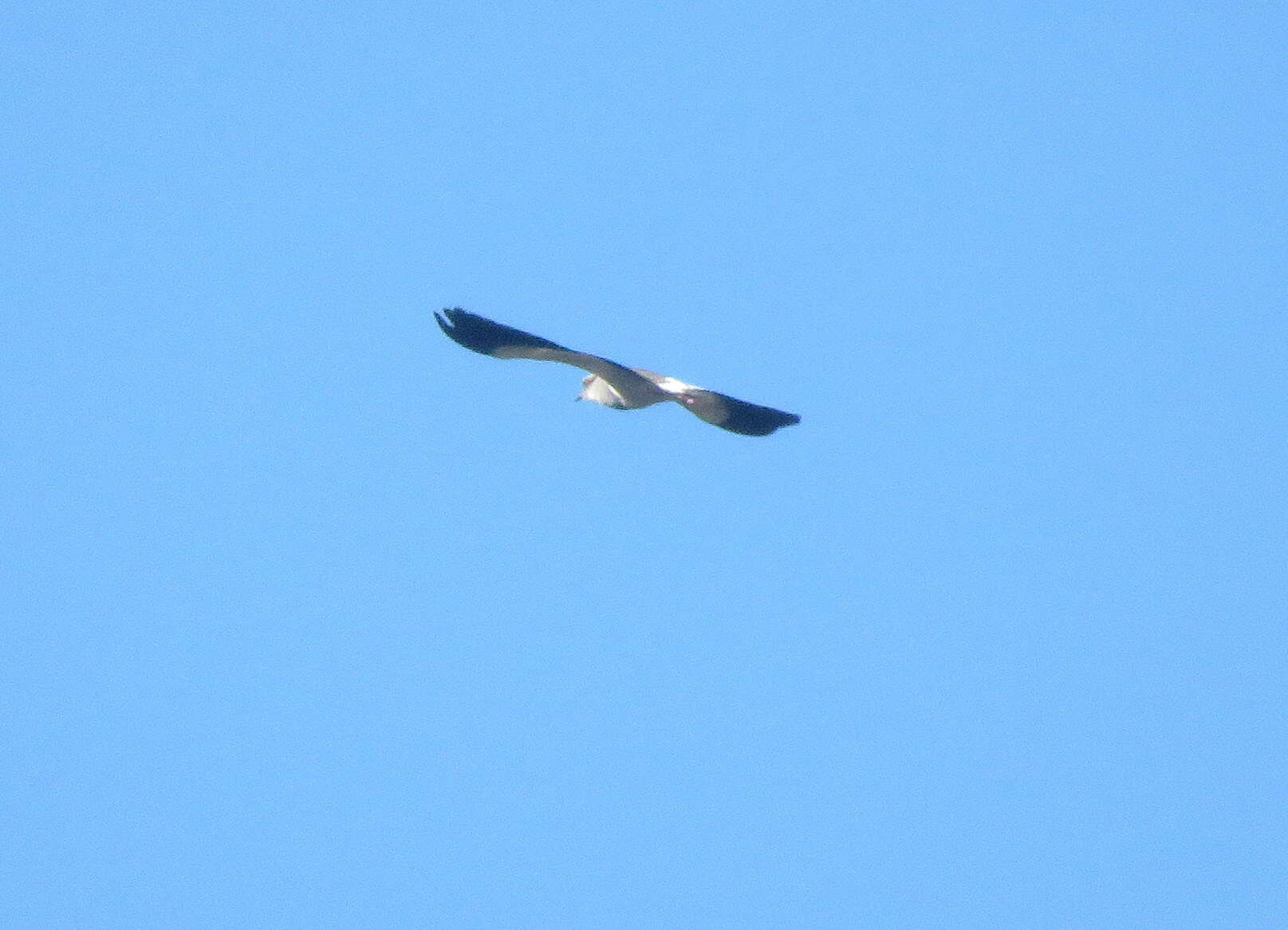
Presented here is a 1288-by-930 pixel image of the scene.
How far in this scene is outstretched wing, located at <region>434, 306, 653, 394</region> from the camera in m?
13.9

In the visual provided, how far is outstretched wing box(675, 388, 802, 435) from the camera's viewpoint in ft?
46.1

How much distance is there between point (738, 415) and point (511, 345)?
1.67 meters

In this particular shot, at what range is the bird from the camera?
1393 cm

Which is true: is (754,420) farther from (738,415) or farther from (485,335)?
(485,335)

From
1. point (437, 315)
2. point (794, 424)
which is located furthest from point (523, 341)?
point (794, 424)

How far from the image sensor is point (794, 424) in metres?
14.1

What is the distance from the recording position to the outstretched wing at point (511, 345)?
45.6ft

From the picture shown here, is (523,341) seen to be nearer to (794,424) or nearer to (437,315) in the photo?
(437,315)

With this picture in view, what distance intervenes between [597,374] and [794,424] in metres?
1.52

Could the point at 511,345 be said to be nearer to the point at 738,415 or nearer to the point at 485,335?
the point at 485,335

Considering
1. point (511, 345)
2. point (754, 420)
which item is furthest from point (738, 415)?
point (511, 345)

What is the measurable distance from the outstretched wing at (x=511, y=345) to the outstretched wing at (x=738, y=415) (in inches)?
15.7

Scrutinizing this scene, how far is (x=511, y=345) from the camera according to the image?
14047mm

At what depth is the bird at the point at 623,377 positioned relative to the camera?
1393 cm
